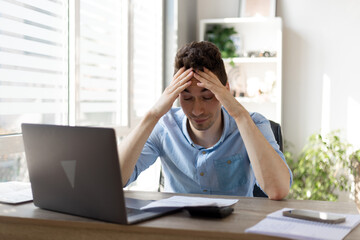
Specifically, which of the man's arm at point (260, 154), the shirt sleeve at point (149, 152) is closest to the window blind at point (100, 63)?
the shirt sleeve at point (149, 152)

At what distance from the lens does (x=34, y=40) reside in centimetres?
232

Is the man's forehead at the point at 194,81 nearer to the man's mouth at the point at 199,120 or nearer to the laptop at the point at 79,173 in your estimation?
the man's mouth at the point at 199,120

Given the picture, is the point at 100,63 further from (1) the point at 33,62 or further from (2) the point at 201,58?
(2) the point at 201,58

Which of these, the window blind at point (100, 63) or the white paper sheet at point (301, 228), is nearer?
the white paper sheet at point (301, 228)

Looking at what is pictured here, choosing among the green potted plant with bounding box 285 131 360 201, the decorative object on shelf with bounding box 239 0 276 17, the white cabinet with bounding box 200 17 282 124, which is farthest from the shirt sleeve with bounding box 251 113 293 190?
the decorative object on shelf with bounding box 239 0 276 17

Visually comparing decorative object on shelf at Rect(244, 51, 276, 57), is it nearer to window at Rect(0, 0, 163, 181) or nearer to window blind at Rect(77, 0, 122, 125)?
window at Rect(0, 0, 163, 181)

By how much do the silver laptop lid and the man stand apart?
46cm

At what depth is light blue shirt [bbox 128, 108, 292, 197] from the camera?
6.24ft

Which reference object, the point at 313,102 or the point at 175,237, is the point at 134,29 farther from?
the point at 175,237

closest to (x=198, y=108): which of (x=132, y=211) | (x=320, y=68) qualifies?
(x=132, y=211)

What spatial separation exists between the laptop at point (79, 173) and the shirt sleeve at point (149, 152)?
1.69 ft

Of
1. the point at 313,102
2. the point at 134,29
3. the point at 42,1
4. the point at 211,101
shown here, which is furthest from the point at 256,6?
the point at 211,101

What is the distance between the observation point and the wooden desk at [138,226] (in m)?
1.15

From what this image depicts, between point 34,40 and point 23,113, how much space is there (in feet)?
1.16
